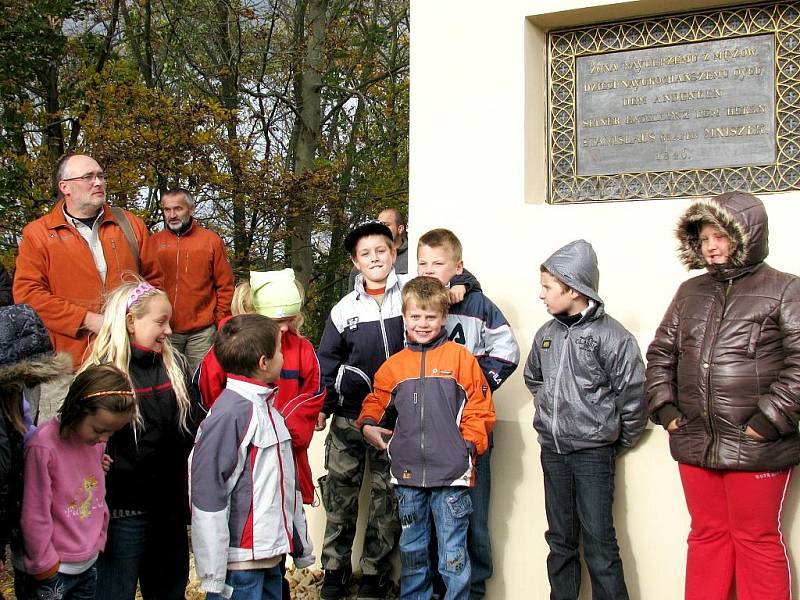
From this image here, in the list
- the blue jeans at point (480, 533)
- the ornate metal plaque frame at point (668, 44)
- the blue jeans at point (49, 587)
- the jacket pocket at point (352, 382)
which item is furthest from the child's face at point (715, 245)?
the blue jeans at point (49, 587)

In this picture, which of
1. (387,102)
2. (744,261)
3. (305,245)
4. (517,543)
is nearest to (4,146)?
(305,245)

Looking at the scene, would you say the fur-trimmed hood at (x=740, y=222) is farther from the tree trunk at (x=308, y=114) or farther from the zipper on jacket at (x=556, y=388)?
the tree trunk at (x=308, y=114)

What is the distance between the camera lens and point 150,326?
11.4 feet

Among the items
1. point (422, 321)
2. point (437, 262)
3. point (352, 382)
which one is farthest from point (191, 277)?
point (422, 321)

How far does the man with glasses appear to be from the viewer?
14.6 feet

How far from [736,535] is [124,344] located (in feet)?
8.26

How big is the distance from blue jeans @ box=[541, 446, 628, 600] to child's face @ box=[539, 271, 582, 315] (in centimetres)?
62

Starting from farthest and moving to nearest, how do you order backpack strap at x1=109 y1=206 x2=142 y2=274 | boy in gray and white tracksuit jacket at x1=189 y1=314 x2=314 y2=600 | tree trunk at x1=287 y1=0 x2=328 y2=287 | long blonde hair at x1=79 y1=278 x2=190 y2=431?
tree trunk at x1=287 y1=0 x2=328 y2=287 → backpack strap at x1=109 y1=206 x2=142 y2=274 → long blonde hair at x1=79 y1=278 x2=190 y2=431 → boy in gray and white tracksuit jacket at x1=189 y1=314 x2=314 y2=600

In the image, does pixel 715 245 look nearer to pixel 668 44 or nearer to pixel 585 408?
pixel 585 408

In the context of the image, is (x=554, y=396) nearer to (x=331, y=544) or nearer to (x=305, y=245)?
(x=331, y=544)

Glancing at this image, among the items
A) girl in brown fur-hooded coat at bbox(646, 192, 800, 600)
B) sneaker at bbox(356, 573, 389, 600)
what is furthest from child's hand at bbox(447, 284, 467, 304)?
sneaker at bbox(356, 573, 389, 600)

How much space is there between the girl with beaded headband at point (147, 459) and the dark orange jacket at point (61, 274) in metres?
1.09

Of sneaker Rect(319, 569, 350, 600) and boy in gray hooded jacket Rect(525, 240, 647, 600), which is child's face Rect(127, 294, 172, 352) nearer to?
boy in gray hooded jacket Rect(525, 240, 647, 600)

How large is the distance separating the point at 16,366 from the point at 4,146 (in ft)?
22.4
